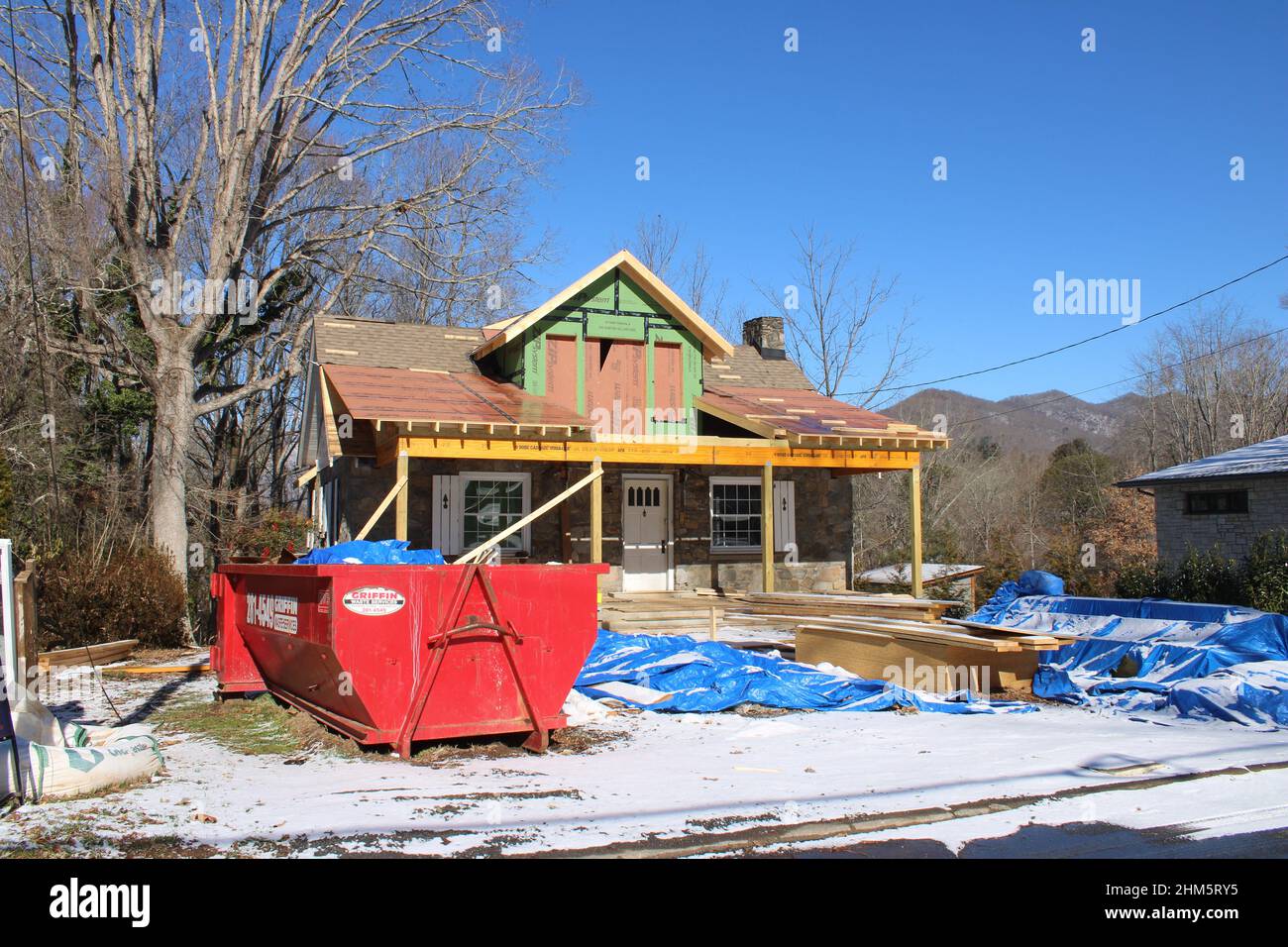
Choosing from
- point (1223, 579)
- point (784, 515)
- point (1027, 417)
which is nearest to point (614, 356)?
point (784, 515)

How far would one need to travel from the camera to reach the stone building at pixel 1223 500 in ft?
68.4

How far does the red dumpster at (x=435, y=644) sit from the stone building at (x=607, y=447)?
723 centimetres

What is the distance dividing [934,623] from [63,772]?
10.6 meters

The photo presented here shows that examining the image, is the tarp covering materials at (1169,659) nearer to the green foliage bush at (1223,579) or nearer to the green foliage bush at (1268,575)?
the green foliage bush at (1268,575)

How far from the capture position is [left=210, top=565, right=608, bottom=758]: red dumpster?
24.8ft

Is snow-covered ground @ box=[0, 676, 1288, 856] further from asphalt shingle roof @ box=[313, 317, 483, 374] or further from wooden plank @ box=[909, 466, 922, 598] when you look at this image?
asphalt shingle roof @ box=[313, 317, 483, 374]

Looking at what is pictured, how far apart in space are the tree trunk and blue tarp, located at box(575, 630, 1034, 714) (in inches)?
449

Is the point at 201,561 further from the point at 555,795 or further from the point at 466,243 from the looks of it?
the point at 555,795

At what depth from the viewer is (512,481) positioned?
1800 centimetres

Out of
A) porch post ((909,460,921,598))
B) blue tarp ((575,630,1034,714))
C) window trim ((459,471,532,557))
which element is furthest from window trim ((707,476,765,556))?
blue tarp ((575,630,1034,714))

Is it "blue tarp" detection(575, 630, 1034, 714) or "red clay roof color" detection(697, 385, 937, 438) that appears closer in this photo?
"blue tarp" detection(575, 630, 1034, 714)
